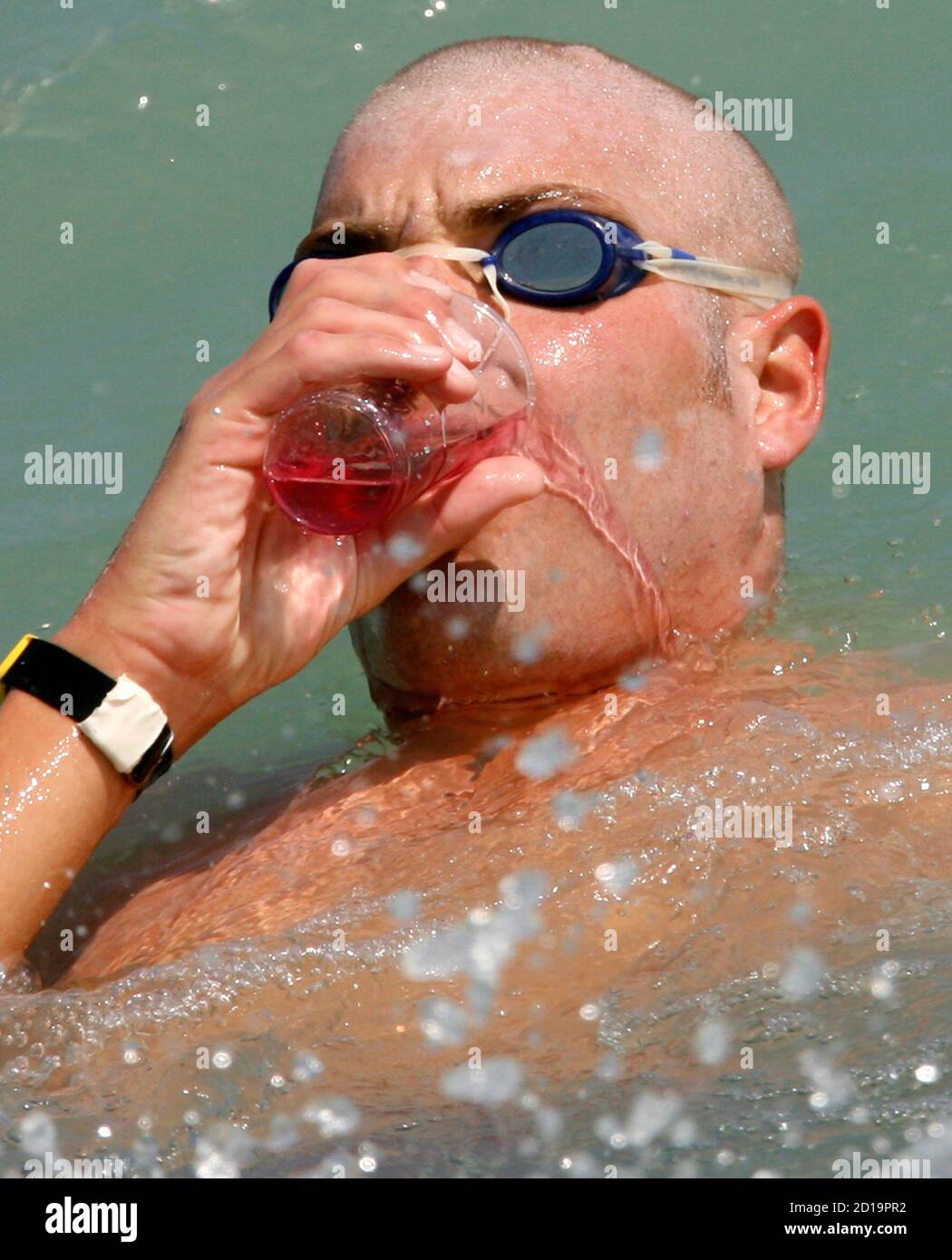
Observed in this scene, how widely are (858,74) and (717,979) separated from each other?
453 centimetres

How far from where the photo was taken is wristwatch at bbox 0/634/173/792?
9.56ft

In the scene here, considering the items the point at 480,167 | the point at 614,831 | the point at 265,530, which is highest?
the point at 480,167

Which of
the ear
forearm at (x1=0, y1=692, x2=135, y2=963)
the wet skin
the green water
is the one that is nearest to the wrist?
forearm at (x1=0, y1=692, x2=135, y2=963)

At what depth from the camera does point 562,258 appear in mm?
3201

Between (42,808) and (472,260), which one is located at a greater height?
(472,260)

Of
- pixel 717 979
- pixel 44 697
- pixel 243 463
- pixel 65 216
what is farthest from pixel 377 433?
pixel 65 216

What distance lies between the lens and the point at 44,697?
295cm

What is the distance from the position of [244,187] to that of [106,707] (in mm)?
3706

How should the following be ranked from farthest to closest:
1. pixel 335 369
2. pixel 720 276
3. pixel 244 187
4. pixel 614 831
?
pixel 244 187 < pixel 720 276 < pixel 614 831 < pixel 335 369

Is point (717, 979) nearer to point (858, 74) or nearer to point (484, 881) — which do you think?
point (484, 881)

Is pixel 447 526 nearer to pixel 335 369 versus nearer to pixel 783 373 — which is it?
pixel 335 369

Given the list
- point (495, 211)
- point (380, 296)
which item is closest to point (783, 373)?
point (495, 211)

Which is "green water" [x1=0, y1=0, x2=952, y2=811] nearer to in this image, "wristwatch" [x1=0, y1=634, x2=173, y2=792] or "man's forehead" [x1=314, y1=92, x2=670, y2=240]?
"man's forehead" [x1=314, y1=92, x2=670, y2=240]

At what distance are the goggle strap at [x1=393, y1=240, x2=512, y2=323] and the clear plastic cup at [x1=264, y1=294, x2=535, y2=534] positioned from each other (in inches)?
6.6
